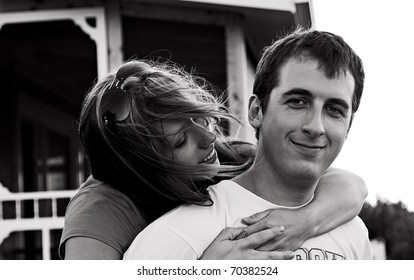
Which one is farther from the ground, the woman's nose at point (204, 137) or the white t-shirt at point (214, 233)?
the woman's nose at point (204, 137)

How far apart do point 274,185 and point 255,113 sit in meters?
0.24

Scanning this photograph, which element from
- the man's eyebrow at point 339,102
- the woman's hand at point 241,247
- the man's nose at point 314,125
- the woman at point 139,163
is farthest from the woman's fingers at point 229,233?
the man's eyebrow at point 339,102

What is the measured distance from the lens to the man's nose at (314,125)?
196 centimetres

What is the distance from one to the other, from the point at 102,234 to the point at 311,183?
647mm

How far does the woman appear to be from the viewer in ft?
7.12

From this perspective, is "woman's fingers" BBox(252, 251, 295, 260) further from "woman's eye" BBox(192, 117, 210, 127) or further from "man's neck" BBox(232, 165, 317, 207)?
"woman's eye" BBox(192, 117, 210, 127)

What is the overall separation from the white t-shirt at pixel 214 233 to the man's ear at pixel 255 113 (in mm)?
199

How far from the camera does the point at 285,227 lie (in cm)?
204

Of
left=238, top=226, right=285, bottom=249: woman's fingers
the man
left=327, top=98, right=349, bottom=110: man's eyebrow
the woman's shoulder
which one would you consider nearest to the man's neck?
the man

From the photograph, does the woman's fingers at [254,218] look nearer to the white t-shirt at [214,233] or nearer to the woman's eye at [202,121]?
the white t-shirt at [214,233]

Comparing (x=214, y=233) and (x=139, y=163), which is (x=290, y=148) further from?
(x=139, y=163)

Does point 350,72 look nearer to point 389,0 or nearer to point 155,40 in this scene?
point 389,0

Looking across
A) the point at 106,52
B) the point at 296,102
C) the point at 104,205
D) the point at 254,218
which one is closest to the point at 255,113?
the point at 296,102
